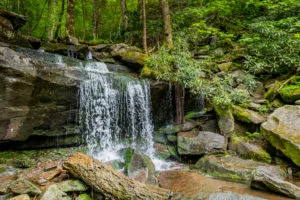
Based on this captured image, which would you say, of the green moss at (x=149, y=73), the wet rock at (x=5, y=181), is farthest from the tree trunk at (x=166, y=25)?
the wet rock at (x=5, y=181)

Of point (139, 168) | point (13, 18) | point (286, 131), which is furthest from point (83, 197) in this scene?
point (13, 18)

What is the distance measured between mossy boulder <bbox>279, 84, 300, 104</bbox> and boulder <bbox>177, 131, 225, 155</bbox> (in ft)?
10.2

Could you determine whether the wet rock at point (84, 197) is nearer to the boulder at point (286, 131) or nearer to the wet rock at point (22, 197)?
the wet rock at point (22, 197)

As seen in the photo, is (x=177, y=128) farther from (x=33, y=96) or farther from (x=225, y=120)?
(x=33, y=96)

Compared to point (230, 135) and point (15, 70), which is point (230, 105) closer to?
point (230, 135)

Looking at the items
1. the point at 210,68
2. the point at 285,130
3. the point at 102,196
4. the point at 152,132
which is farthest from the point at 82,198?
the point at 210,68

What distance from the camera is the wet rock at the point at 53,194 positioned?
12.9 feet

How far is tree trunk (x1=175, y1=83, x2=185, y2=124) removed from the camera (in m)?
9.40

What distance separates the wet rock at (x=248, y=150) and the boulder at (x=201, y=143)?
416 mm

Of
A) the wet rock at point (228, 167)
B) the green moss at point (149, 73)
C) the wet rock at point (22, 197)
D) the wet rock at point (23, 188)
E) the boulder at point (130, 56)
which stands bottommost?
the wet rock at point (228, 167)

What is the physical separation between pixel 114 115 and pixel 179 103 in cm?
290

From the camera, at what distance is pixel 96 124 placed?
8.26 m

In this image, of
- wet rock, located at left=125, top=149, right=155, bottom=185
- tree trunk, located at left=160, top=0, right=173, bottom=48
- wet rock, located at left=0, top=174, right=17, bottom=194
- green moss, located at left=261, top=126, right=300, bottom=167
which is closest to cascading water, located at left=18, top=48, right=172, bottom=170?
wet rock, located at left=125, top=149, right=155, bottom=185

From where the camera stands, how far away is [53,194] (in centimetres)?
404
